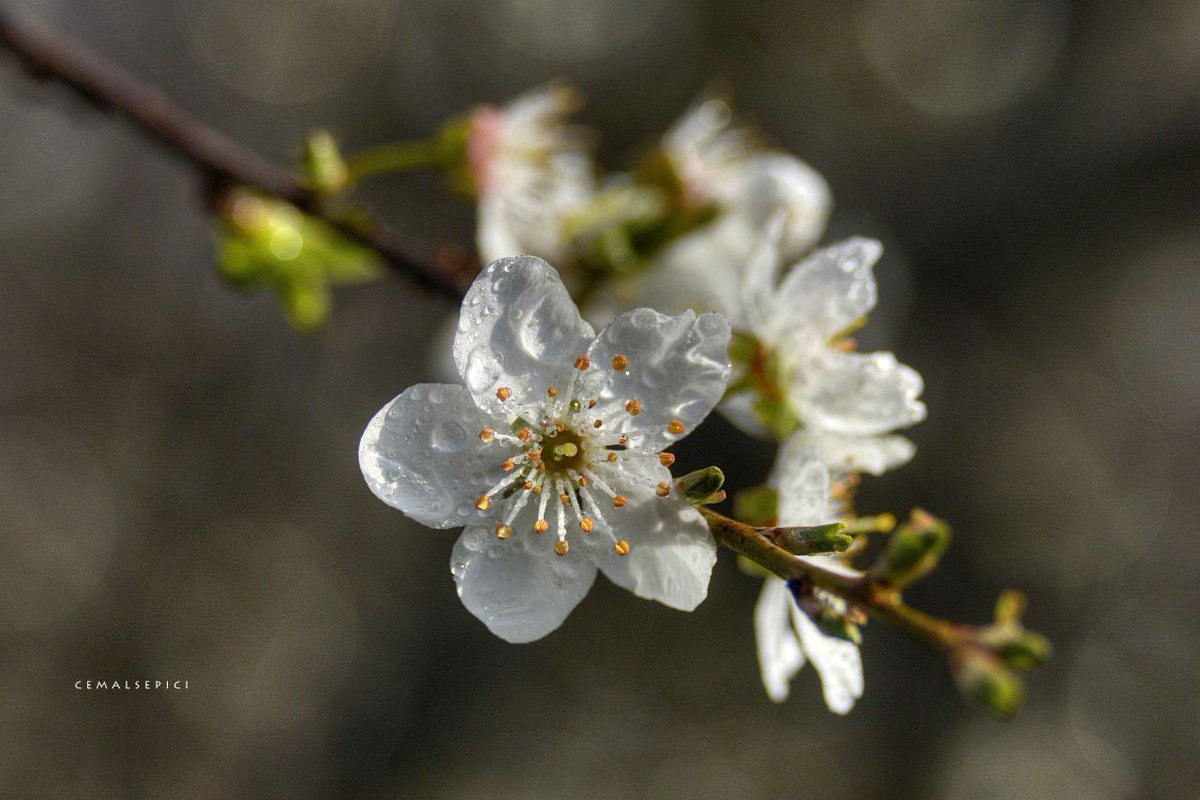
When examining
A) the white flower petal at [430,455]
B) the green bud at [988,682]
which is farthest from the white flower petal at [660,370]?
the green bud at [988,682]

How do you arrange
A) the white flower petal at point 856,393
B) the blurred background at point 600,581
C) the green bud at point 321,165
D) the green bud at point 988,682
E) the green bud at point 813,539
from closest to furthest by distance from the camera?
1. the green bud at point 813,539
2. the green bud at point 988,682
3. the white flower petal at point 856,393
4. the green bud at point 321,165
5. the blurred background at point 600,581

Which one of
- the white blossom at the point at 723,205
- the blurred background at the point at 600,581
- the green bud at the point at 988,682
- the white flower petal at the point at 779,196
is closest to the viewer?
the green bud at the point at 988,682

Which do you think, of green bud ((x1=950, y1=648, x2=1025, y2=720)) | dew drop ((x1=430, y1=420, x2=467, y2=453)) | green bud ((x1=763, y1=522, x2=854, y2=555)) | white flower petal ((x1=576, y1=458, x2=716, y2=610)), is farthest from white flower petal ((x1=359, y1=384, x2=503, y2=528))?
green bud ((x1=950, y1=648, x2=1025, y2=720))

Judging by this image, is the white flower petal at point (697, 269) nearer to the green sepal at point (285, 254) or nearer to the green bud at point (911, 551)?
the green sepal at point (285, 254)

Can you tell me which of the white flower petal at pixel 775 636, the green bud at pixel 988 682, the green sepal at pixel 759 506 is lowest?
the green bud at pixel 988 682

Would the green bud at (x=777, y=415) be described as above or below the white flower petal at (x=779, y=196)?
below

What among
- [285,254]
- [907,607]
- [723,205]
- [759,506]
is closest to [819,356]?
[759,506]

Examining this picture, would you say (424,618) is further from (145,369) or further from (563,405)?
(563,405)
